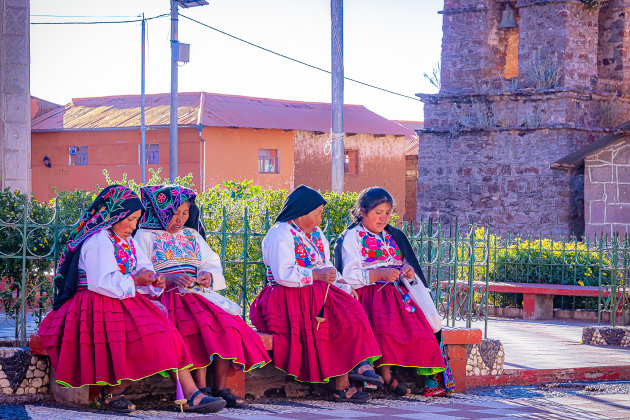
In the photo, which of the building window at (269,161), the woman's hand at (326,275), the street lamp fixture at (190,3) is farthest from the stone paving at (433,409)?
the building window at (269,161)

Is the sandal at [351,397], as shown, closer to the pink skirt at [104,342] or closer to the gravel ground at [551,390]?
the gravel ground at [551,390]

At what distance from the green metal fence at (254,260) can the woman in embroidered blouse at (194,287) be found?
476mm

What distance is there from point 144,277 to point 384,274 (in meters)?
1.83

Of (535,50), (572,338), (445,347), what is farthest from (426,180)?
(445,347)

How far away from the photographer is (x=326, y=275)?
6.97 metres

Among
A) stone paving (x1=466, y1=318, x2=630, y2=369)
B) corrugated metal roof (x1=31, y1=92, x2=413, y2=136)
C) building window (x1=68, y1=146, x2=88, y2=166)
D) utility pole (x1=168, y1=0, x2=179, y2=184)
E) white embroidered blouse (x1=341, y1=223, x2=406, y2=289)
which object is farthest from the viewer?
building window (x1=68, y1=146, x2=88, y2=166)

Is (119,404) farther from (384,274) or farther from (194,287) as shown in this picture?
(384,274)

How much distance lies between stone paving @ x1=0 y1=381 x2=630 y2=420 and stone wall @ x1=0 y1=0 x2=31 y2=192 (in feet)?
21.8

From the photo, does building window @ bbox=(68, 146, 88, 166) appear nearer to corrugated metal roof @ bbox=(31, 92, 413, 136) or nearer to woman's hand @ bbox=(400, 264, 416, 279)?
corrugated metal roof @ bbox=(31, 92, 413, 136)

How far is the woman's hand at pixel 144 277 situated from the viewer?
20.7 feet

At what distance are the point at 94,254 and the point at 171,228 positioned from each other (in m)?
0.70

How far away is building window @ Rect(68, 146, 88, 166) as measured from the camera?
37.3 metres

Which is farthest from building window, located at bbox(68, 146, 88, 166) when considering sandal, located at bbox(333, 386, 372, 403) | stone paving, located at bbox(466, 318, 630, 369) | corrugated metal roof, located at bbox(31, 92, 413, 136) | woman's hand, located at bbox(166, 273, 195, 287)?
woman's hand, located at bbox(166, 273, 195, 287)

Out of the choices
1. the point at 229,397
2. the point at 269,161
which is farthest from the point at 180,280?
the point at 269,161
